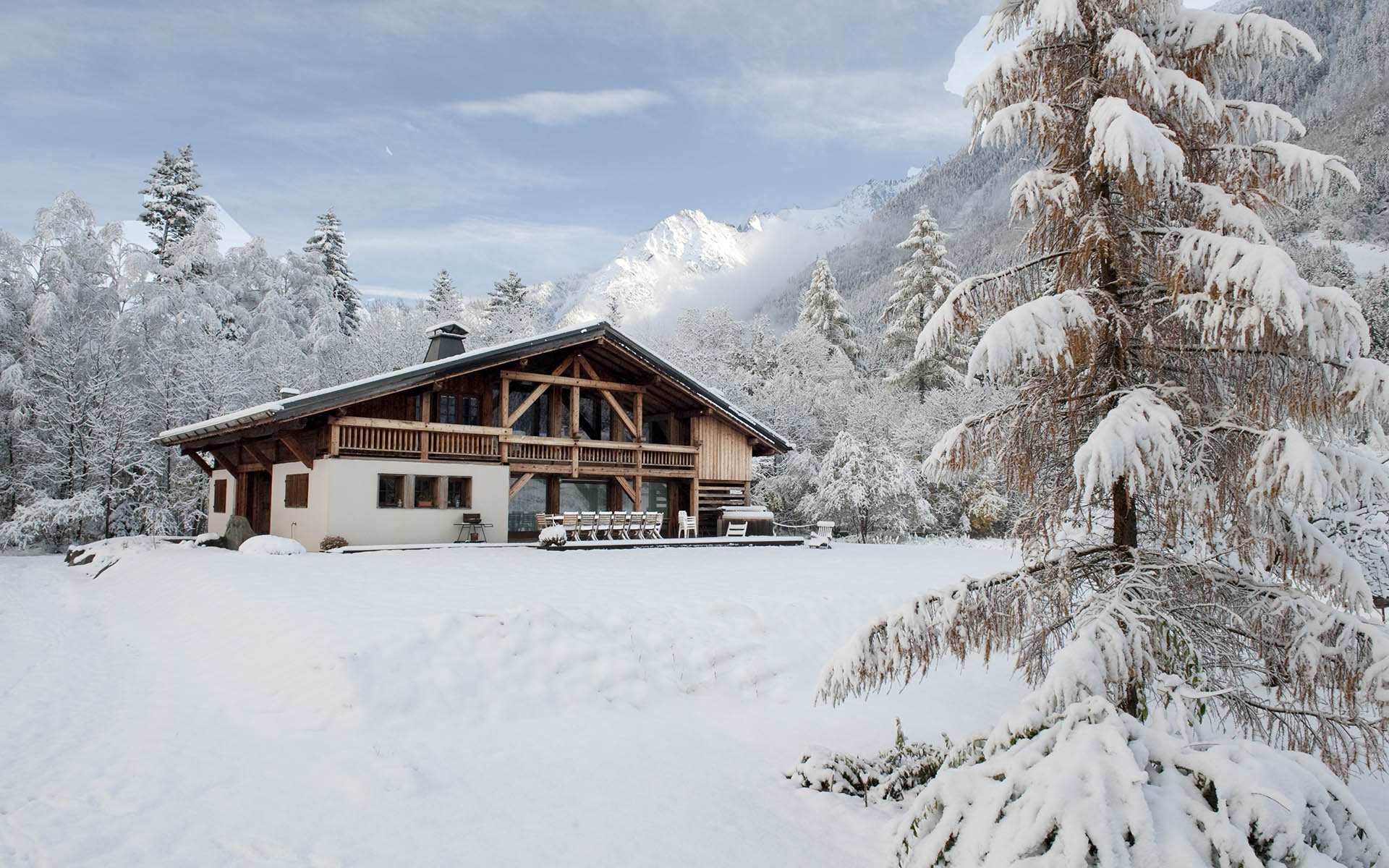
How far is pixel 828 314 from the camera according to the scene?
45375 millimetres

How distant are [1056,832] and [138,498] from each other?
3027 centimetres

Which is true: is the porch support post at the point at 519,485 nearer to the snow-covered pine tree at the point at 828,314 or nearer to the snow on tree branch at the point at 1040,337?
the snow on tree branch at the point at 1040,337

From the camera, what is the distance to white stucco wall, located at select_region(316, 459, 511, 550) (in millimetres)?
16562

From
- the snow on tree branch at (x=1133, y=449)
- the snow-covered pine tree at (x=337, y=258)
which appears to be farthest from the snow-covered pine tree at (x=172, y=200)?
the snow on tree branch at (x=1133, y=449)

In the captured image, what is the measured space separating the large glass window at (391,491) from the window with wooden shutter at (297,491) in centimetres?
174

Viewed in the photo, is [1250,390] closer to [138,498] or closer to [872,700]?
[872,700]

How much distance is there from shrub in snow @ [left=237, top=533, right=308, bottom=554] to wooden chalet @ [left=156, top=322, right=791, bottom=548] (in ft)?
4.44

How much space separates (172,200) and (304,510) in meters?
25.3

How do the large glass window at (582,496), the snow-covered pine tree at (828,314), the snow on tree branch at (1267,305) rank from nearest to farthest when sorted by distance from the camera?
1. the snow on tree branch at (1267,305)
2. the large glass window at (582,496)
3. the snow-covered pine tree at (828,314)

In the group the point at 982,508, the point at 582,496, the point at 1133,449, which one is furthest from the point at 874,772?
the point at 982,508

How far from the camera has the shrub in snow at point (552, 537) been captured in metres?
17.1

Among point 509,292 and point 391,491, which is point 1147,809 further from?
point 509,292

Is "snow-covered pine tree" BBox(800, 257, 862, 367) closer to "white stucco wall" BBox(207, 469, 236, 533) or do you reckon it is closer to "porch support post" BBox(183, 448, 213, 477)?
"white stucco wall" BBox(207, 469, 236, 533)

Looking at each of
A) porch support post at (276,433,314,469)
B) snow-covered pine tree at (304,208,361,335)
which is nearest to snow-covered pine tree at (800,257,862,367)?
snow-covered pine tree at (304,208,361,335)
